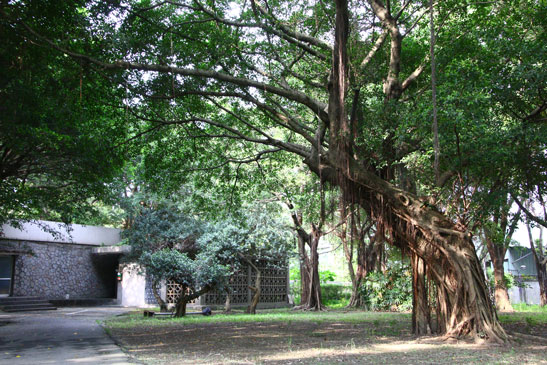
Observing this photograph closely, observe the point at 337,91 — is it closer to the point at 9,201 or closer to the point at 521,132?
the point at 521,132

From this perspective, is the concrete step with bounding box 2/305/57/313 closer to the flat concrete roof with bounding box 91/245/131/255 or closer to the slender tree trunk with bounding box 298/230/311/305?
the flat concrete roof with bounding box 91/245/131/255

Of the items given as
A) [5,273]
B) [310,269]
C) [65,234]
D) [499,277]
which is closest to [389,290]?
[310,269]

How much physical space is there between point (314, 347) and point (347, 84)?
4770 mm

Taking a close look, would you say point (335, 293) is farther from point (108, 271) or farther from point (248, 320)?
point (248, 320)

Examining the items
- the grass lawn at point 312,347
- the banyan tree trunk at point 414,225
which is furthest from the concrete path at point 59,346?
the banyan tree trunk at point 414,225

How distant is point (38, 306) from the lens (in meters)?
18.7

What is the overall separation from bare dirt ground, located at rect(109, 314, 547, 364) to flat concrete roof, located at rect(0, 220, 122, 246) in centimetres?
1192

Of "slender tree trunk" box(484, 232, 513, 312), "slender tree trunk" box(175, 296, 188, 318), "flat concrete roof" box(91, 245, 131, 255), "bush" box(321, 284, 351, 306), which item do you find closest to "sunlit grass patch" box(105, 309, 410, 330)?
"slender tree trunk" box(175, 296, 188, 318)

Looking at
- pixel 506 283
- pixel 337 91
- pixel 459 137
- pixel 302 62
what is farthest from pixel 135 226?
pixel 506 283

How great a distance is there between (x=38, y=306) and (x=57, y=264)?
300 centimetres

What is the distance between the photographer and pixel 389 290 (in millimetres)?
16594

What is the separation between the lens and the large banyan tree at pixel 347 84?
7598mm

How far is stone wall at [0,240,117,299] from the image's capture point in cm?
1984

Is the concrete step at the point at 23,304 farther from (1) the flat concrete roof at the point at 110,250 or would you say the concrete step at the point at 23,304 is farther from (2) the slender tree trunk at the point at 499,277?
(2) the slender tree trunk at the point at 499,277
